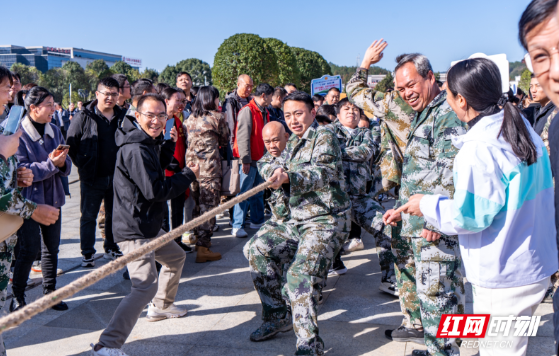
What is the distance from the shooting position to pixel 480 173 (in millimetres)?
1930

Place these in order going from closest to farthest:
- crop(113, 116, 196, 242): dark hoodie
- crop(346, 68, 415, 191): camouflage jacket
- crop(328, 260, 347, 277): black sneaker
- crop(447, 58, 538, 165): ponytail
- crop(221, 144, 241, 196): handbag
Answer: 1. crop(447, 58, 538, 165): ponytail
2. crop(113, 116, 196, 242): dark hoodie
3. crop(346, 68, 415, 191): camouflage jacket
4. crop(328, 260, 347, 277): black sneaker
5. crop(221, 144, 241, 196): handbag

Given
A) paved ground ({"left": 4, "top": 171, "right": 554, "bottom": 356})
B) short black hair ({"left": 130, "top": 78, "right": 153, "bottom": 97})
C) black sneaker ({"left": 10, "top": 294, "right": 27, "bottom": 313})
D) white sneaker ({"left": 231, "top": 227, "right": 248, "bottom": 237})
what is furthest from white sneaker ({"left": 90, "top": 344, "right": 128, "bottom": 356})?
white sneaker ({"left": 231, "top": 227, "right": 248, "bottom": 237})

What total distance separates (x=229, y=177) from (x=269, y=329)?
9.34 feet

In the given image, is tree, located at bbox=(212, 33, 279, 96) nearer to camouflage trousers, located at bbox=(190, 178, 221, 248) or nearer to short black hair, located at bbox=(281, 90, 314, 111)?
camouflage trousers, located at bbox=(190, 178, 221, 248)

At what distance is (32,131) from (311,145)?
2.65 metres

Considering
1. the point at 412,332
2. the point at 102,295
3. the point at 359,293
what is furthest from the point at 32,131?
the point at 412,332

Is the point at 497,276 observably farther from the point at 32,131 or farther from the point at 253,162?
the point at 253,162

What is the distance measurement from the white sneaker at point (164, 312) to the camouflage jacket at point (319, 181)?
1.38 meters

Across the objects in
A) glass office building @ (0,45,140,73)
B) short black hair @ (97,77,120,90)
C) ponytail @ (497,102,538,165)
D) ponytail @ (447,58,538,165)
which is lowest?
ponytail @ (497,102,538,165)

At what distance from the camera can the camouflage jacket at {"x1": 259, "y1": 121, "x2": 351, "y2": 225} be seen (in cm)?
331

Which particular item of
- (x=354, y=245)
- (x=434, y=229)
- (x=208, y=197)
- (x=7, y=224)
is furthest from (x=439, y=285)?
(x=208, y=197)

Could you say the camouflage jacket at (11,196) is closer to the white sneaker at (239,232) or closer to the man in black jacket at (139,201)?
the man in black jacket at (139,201)

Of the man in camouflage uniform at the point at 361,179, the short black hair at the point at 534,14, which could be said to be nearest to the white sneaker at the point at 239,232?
the man in camouflage uniform at the point at 361,179

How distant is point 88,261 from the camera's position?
17.0 ft
